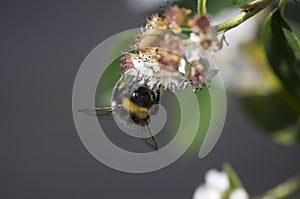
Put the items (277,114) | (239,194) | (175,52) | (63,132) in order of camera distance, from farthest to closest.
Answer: (63,132), (277,114), (239,194), (175,52)

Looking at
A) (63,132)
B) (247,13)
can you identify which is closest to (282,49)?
(247,13)

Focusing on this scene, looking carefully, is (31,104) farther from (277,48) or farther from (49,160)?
(277,48)

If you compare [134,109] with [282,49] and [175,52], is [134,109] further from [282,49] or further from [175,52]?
[282,49]

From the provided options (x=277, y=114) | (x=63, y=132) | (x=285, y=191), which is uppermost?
(x=63, y=132)

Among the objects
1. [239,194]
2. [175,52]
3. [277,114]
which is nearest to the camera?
[175,52]

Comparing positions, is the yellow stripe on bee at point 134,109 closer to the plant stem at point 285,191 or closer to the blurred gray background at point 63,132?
Answer: the plant stem at point 285,191

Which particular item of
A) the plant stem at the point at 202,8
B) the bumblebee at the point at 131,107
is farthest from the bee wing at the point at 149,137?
the plant stem at the point at 202,8
